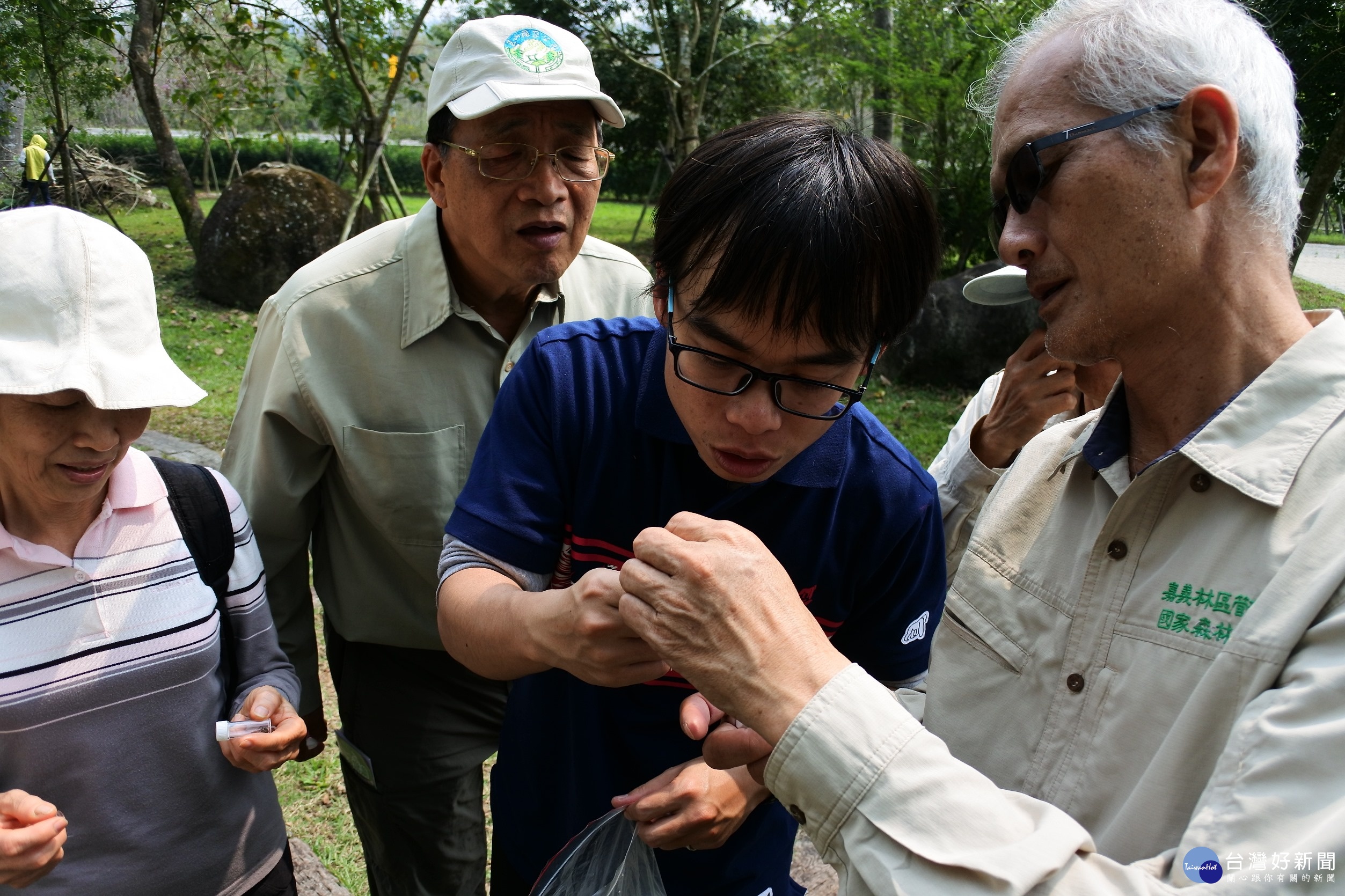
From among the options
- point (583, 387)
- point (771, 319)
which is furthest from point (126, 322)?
point (771, 319)

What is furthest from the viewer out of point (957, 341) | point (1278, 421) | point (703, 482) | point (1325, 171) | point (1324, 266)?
point (1324, 266)

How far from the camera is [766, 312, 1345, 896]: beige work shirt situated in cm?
114

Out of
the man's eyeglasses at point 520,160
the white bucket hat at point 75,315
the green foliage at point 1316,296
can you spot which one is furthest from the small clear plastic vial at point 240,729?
the green foliage at point 1316,296

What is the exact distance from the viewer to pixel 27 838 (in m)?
1.65

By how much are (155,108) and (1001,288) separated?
36.9 feet

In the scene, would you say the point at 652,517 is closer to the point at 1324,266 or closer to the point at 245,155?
the point at 1324,266

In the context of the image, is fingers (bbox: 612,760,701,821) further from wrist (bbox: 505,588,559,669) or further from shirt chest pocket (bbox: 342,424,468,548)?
shirt chest pocket (bbox: 342,424,468,548)

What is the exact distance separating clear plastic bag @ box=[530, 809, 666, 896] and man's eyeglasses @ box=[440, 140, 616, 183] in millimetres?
1562

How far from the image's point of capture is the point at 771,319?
4.94ft

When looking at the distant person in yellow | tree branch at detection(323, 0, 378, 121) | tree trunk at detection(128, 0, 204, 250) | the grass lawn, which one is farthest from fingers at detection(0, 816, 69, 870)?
tree trunk at detection(128, 0, 204, 250)

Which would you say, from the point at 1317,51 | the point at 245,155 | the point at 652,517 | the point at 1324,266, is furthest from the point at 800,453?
the point at 245,155

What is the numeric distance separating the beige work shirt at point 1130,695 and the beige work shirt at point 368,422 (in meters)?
1.25

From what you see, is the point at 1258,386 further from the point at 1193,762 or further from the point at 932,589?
the point at 932,589

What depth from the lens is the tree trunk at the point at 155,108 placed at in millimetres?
9898
